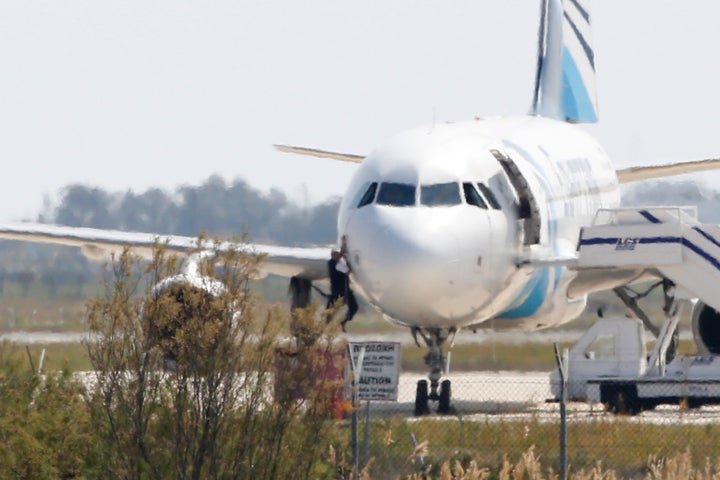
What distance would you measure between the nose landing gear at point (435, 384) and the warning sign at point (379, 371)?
6.53 m

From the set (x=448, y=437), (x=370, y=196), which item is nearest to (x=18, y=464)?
(x=448, y=437)

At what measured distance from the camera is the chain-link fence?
50.3 feet

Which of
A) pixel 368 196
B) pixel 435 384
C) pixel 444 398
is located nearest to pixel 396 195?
pixel 368 196

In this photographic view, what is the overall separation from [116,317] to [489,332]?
44.3 ft

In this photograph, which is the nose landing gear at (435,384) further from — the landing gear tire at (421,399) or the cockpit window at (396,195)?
the cockpit window at (396,195)

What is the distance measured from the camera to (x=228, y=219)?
119 ft

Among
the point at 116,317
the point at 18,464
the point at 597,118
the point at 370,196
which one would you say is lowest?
the point at 18,464

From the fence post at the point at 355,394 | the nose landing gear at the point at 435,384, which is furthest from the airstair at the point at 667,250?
the fence post at the point at 355,394

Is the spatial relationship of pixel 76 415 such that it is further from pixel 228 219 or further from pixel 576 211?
pixel 228 219

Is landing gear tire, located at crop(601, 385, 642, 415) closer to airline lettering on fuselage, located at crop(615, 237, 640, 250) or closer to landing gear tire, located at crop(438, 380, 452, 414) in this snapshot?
airline lettering on fuselage, located at crop(615, 237, 640, 250)

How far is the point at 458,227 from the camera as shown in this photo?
2003cm

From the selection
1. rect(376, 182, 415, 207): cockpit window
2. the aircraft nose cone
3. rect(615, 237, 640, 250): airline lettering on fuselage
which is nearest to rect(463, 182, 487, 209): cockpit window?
rect(376, 182, 415, 207): cockpit window

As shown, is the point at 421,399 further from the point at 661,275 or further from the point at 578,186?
the point at 578,186

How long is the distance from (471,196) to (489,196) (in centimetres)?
38
